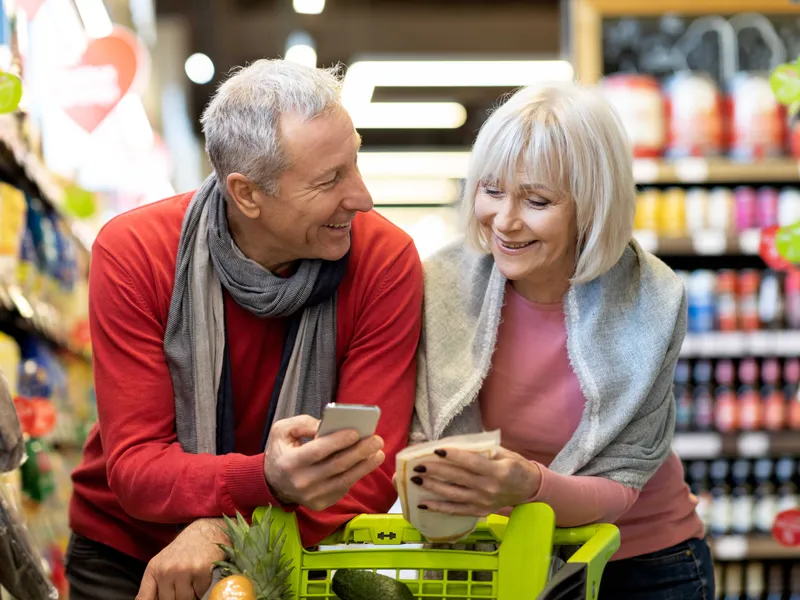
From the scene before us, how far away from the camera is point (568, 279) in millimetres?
2232

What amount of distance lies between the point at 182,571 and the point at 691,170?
3.72 meters

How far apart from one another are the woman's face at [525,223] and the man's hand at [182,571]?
770 mm

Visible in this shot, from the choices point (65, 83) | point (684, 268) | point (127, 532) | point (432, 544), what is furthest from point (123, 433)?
point (684, 268)

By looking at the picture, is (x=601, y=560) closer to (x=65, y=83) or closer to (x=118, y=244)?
(x=118, y=244)

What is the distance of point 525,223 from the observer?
212cm

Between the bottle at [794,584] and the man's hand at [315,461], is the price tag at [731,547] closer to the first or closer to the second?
the bottle at [794,584]

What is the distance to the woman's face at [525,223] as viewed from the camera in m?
2.11

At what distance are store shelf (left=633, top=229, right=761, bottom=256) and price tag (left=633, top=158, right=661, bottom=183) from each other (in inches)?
10.0

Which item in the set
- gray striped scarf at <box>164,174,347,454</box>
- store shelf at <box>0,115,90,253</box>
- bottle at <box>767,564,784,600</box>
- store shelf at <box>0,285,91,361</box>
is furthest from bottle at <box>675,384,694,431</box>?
gray striped scarf at <box>164,174,347,454</box>

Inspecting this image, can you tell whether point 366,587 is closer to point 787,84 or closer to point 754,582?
point 787,84

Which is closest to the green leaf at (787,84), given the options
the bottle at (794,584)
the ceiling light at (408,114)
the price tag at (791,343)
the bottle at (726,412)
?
the price tag at (791,343)

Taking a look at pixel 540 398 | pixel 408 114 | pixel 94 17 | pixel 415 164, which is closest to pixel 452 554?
pixel 540 398

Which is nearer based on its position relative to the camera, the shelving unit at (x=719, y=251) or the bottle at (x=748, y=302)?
the shelving unit at (x=719, y=251)

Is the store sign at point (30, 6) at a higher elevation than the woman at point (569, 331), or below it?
higher
